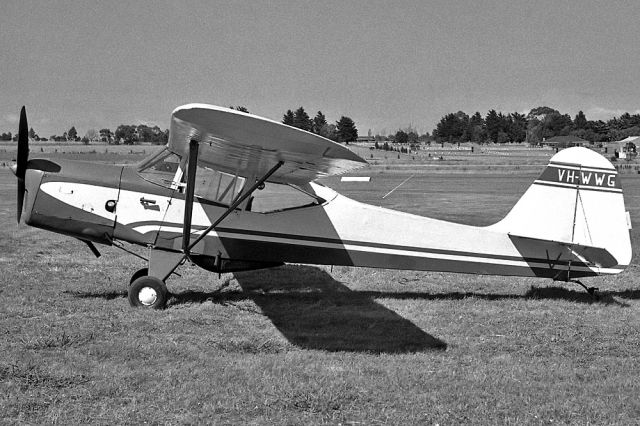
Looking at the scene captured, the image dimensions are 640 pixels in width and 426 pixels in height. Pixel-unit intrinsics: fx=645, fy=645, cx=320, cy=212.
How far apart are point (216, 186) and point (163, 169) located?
25.6 inches

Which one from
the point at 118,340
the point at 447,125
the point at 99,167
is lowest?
the point at 118,340

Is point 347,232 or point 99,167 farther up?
point 99,167

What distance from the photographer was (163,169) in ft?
25.0

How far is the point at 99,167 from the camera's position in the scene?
7.61 meters

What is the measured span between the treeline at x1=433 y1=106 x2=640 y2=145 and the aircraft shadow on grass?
127 meters

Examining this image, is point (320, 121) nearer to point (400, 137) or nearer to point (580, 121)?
point (400, 137)

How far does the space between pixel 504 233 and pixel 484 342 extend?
2.15 metres

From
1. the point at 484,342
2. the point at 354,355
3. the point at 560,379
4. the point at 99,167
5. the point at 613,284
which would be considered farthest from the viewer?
the point at 613,284

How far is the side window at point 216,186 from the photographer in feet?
25.0

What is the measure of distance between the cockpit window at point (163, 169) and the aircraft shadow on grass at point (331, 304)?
4.80 feet

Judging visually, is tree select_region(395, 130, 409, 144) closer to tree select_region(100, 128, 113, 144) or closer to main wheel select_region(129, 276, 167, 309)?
tree select_region(100, 128, 113, 144)

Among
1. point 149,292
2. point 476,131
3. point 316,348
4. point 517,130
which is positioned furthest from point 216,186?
point 517,130

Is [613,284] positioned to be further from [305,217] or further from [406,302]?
[305,217]

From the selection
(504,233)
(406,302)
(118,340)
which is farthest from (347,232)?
(118,340)
